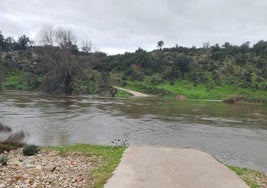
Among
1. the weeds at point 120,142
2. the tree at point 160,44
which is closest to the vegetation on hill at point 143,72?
the tree at point 160,44

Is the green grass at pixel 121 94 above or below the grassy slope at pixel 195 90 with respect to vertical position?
below

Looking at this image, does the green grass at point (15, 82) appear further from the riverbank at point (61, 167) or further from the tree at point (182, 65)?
the riverbank at point (61, 167)

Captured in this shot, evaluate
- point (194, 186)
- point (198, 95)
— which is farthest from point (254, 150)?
point (198, 95)

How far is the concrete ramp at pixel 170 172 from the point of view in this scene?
11.9 metres

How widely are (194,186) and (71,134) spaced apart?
47.1ft

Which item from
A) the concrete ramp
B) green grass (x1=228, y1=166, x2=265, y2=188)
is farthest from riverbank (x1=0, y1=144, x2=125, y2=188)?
green grass (x1=228, y1=166, x2=265, y2=188)

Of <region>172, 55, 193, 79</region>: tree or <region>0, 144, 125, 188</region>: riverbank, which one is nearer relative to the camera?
<region>0, 144, 125, 188</region>: riverbank

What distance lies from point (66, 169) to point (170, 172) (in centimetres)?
404

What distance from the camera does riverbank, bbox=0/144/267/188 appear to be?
11969 millimetres

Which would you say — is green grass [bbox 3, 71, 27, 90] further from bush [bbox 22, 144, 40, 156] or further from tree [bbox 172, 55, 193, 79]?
bush [bbox 22, 144, 40, 156]

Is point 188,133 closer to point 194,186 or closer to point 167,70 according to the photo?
point 194,186

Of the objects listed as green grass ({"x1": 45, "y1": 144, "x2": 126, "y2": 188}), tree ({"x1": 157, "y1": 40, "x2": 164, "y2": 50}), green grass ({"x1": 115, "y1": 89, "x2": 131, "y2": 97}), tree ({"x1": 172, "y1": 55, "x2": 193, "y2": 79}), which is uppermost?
tree ({"x1": 157, "y1": 40, "x2": 164, "y2": 50})

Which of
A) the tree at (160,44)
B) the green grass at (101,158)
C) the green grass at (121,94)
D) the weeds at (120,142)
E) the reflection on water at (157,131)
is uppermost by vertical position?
the tree at (160,44)

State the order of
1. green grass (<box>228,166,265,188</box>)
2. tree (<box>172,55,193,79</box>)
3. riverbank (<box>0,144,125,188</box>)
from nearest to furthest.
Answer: riverbank (<box>0,144,125,188</box>)
green grass (<box>228,166,265,188</box>)
tree (<box>172,55,193,79</box>)
